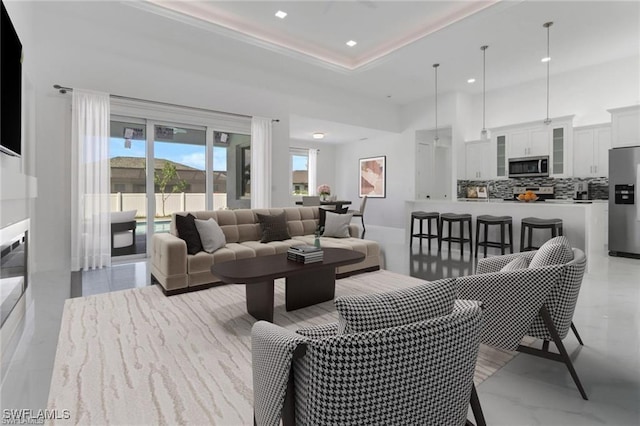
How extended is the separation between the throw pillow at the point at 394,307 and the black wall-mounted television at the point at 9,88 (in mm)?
2964

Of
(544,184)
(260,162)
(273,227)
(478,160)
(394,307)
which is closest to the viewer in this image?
(394,307)

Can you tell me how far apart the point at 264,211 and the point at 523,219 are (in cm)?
390

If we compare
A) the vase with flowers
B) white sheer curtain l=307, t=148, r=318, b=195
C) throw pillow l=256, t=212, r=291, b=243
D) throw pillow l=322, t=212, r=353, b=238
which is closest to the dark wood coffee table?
throw pillow l=256, t=212, r=291, b=243

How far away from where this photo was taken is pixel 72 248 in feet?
15.1

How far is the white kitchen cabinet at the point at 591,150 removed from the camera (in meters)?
5.92

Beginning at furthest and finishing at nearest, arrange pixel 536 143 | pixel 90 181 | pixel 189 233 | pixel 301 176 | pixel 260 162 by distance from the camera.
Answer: pixel 301 176 < pixel 536 143 < pixel 260 162 < pixel 90 181 < pixel 189 233

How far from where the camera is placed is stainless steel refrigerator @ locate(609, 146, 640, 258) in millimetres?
5223

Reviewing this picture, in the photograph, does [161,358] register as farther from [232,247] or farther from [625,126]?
[625,126]

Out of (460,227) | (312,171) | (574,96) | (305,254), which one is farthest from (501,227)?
(312,171)

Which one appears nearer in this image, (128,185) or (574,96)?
(128,185)

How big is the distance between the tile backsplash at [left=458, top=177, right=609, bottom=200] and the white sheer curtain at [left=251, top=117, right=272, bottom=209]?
4.59 metres

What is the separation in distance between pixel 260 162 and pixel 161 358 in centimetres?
459

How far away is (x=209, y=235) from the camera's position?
3.88 metres

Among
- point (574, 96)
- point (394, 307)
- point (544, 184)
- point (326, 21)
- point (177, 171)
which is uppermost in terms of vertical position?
point (326, 21)
